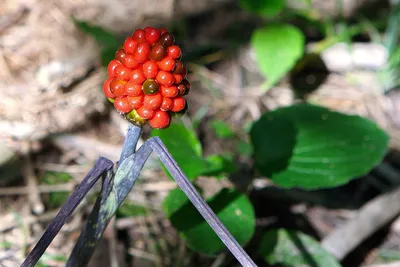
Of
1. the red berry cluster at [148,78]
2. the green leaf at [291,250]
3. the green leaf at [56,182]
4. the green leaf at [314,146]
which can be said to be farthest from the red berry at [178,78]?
the green leaf at [56,182]

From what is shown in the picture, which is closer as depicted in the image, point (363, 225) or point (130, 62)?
point (130, 62)

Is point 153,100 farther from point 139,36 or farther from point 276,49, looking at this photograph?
point 276,49

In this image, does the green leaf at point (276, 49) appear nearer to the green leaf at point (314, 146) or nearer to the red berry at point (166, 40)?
the green leaf at point (314, 146)

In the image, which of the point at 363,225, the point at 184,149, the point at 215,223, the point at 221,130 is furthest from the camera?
the point at 221,130

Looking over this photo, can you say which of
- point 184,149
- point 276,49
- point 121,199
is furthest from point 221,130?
point 121,199

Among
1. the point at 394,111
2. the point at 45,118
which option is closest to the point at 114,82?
the point at 45,118

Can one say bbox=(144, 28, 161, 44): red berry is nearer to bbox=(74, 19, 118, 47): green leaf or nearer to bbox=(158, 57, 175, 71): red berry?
bbox=(158, 57, 175, 71): red berry
